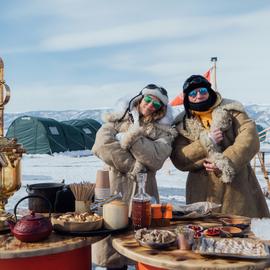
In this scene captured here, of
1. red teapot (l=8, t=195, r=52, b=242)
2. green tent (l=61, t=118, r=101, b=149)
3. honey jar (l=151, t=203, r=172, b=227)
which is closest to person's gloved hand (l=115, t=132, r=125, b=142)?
honey jar (l=151, t=203, r=172, b=227)

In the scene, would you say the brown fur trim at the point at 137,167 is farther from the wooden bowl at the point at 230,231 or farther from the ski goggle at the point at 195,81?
the wooden bowl at the point at 230,231

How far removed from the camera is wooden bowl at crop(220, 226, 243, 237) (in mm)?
1976

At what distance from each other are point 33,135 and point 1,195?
14388mm

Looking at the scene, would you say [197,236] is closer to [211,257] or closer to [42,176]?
[211,257]

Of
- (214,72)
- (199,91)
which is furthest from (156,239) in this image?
(214,72)

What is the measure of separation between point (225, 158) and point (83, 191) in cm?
127

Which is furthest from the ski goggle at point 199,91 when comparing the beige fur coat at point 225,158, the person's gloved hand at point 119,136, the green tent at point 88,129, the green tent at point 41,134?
the green tent at point 88,129

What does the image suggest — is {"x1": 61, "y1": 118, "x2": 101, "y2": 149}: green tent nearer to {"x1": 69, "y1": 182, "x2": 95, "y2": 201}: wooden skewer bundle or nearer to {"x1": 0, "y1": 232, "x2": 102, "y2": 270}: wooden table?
{"x1": 69, "y1": 182, "x2": 95, "y2": 201}: wooden skewer bundle

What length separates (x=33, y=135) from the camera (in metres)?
16.1

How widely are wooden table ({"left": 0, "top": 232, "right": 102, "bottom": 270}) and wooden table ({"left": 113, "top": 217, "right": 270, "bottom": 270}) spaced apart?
0.27 metres

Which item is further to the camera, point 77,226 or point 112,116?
point 112,116

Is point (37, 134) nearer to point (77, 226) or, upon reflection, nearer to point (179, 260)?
point (77, 226)

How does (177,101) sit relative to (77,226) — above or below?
above

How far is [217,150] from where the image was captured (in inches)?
122
